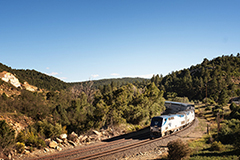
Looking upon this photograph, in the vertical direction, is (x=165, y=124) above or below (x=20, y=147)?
above

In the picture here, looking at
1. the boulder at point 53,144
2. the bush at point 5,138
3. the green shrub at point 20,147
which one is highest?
the bush at point 5,138

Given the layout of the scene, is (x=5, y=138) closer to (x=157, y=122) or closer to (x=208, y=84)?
(x=157, y=122)

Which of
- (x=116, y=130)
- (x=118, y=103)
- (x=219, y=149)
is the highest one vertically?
(x=118, y=103)

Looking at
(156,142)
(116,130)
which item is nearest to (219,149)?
(156,142)

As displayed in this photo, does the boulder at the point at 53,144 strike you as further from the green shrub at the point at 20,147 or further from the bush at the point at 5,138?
the bush at the point at 5,138

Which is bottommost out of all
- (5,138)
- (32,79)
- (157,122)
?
(5,138)

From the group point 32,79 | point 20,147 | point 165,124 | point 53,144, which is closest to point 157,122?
point 165,124

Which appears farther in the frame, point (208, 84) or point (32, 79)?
point (208, 84)

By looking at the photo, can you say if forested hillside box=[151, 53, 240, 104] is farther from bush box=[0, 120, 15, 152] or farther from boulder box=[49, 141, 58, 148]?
bush box=[0, 120, 15, 152]

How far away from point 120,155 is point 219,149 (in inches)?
394

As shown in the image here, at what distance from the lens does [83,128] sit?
2369cm

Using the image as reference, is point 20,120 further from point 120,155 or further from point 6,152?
point 120,155

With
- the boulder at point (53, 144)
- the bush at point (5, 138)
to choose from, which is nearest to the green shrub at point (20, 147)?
the bush at point (5, 138)

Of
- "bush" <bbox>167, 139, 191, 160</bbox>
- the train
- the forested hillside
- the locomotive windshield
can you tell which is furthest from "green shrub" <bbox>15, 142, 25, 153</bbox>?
the forested hillside
